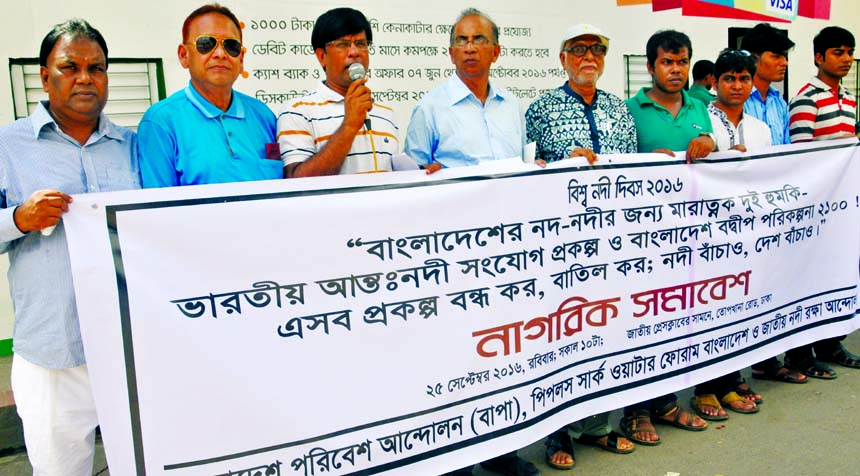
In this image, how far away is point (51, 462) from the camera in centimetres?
230

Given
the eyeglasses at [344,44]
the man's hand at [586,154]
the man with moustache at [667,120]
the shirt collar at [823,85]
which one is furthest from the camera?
the shirt collar at [823,85]

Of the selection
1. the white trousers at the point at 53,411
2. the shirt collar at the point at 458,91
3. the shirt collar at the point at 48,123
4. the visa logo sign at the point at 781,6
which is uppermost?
the visa logo sign at the point at 781,6

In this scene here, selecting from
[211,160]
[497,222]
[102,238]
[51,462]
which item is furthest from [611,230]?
[51,462]

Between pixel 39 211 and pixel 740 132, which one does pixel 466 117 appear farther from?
pixel 39 211

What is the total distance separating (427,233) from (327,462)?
92 centimetres

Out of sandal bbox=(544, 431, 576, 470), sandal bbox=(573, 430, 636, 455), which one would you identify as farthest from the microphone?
sandal bbox=(573, 430, 636, 455)

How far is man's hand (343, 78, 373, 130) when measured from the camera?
2.63 metres

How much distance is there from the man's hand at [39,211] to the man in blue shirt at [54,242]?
31mm

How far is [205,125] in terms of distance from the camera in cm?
250

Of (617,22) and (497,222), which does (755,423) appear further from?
(617,22)

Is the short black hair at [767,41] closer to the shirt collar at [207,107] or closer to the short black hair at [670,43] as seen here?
the short black hair at [670,43]

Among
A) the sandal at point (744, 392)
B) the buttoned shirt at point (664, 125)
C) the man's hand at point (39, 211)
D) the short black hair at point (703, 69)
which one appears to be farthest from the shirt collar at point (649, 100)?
the man's hand at point (39, 211)

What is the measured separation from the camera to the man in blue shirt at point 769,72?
14.8ft

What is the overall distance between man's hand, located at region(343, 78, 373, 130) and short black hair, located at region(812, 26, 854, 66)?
359 cm
